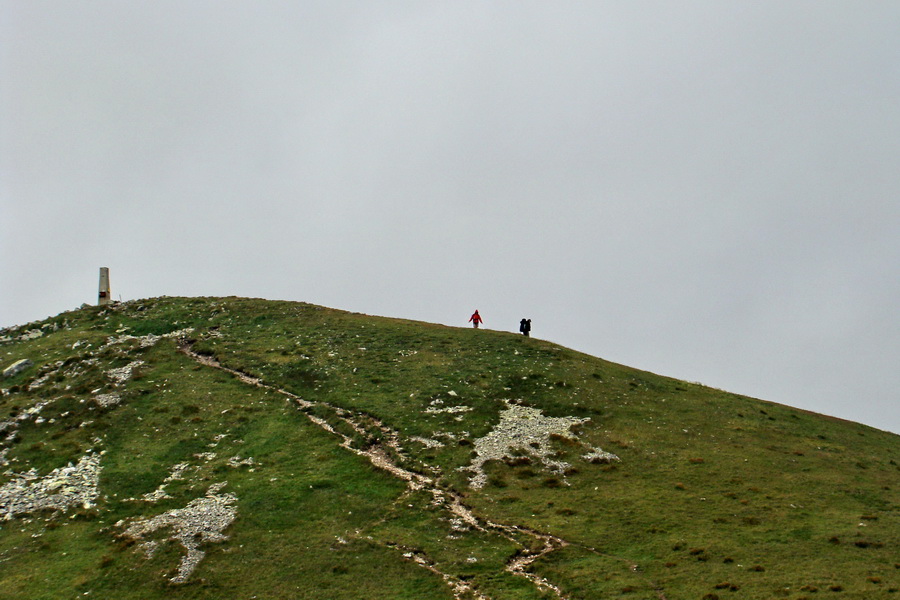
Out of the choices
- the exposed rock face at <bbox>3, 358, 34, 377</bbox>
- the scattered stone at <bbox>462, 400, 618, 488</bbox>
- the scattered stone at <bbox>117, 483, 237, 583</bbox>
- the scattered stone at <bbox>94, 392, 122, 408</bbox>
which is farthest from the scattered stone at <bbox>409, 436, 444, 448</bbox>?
the exposed rock face at <bbox>3, 358, 34, 377</bbox>

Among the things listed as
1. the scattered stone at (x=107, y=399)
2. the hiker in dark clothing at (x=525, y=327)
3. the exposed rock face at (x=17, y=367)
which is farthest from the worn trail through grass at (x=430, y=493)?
the hiker in dark clothing at (x=525, y=327)

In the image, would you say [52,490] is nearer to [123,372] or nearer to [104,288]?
[123,372]

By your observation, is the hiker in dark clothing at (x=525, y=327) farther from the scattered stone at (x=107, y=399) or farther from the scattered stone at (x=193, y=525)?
the scattered stone at (x=193, y=525)

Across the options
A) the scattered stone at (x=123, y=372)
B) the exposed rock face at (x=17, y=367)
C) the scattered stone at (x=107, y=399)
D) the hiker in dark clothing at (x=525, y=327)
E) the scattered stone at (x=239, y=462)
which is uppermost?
the hiker in dark clothing at (x=525, y=327)

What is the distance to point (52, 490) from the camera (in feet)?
152

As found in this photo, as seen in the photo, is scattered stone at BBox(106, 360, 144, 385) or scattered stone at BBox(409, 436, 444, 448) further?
scattered stone at BBox(106, 360, 144, 385)

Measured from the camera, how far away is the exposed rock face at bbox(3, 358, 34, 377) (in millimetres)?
65188

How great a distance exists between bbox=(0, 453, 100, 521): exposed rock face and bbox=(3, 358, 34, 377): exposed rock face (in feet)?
67.3

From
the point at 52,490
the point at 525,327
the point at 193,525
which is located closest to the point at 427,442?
the point at 193,525

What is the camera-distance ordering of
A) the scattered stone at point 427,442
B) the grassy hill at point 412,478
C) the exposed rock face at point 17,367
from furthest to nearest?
the exposed rock face at point 17,367 < the scattered stone at point 427,442 < the grassy hill at point 412,478

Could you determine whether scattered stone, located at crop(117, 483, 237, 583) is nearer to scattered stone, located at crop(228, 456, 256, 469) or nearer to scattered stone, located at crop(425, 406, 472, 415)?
scattered stone, located at crop(228, 456, 256, 469)

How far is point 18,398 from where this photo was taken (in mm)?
60188

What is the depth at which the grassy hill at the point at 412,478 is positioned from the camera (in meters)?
36.2

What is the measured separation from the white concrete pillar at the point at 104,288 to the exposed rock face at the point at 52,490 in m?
41.4
